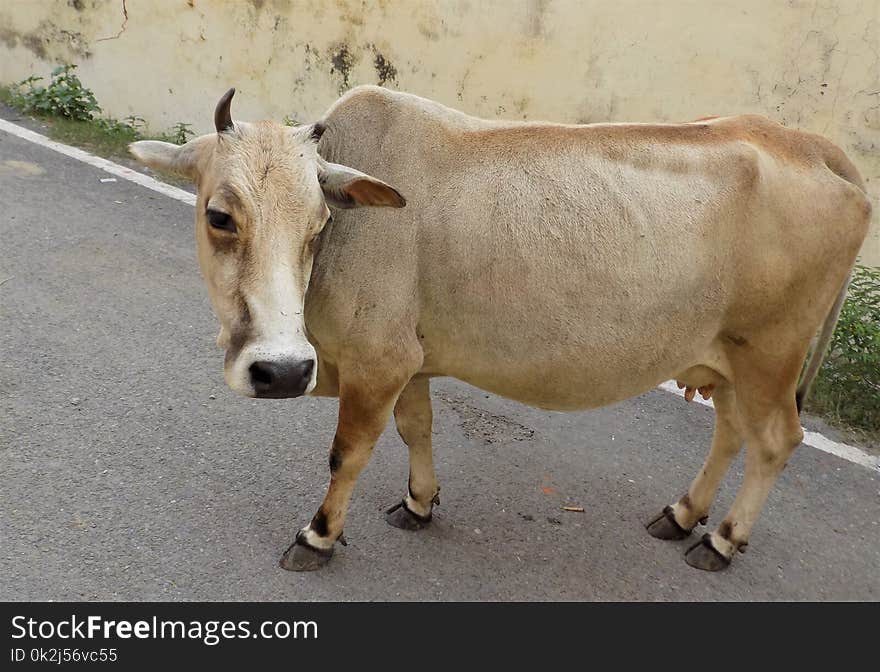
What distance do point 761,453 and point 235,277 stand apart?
2330 mm

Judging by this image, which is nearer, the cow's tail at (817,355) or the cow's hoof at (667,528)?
the cow's tail at (817,355)

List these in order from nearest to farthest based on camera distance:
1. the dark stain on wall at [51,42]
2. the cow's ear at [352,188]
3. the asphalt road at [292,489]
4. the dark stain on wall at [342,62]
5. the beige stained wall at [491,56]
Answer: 1. the cow's ear at [352,188]
2. the asphalt road at [292,489]
3. the beige stained wall at [491,56]
4. the dark stain on wall at [342,62]
5. the dark stain on wall at [51,42]

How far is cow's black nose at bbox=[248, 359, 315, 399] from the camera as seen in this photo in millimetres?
2832

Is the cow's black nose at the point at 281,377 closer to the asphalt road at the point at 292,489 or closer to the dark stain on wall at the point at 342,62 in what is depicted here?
the asphalt road at the point at 292,489

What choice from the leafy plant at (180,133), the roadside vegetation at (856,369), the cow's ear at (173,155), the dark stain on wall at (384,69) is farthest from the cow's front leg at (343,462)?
the leafy plant at (180,133)

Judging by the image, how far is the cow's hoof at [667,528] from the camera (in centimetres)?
415

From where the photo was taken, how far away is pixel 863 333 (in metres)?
5.31

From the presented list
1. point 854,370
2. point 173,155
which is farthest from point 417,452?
point 854,370

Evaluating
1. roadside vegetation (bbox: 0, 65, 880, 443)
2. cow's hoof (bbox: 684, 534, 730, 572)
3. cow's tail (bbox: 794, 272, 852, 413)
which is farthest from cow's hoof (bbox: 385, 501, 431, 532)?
roadside vegetation (bbox: 0, 65, 880, 443)

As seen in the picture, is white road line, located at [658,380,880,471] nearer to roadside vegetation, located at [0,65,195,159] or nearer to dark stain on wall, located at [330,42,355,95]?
dark stain on wall, located at [330,42,355,95]

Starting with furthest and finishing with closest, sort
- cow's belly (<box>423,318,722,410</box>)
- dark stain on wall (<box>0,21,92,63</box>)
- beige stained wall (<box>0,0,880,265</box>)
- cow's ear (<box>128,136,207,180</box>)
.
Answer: dark stain on wall (<box>0,21,92,63</box>) < beige stained wall (<box>0,0,880,265</box>) < cow's belly (<box>423,318,722,410</box>) < cow's ear (<box>128,136,207,180</box>)

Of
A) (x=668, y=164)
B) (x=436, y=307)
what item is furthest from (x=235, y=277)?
(x=668, y=164)

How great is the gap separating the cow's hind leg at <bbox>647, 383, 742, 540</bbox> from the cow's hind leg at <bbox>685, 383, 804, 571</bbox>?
0.11 m

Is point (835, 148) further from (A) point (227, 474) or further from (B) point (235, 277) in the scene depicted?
(A) point (227, 474)
